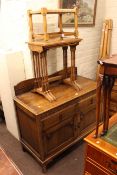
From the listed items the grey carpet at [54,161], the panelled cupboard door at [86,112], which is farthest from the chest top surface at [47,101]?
the grey carpet at [54,161]

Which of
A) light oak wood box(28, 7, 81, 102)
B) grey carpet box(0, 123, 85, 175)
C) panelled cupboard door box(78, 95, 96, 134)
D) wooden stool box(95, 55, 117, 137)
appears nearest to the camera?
wooden stool box(95, 55, 117, 137)

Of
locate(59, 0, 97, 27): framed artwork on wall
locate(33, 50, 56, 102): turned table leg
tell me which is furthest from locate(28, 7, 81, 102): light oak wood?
locate(59, 0, 97, 27): framed artwork on wall

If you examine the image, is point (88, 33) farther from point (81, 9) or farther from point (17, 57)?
point (17, 57)

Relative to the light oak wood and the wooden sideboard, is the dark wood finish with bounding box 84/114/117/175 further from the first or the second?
the light oak wood

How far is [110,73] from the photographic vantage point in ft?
3.20

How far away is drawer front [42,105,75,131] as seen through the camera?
160 cm

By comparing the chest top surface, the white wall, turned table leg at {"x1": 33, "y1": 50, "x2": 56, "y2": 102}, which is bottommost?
the chest top surface

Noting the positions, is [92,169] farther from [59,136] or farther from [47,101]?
[47,101]

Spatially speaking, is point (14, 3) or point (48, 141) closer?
point (48, 141)

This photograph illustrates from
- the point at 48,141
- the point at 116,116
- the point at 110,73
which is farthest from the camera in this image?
the point at 48,141

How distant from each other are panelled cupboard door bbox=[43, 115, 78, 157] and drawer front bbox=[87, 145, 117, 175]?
0.58m

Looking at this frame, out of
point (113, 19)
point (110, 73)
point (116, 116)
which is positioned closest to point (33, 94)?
point (116, 116)

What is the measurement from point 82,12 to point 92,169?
1.98m

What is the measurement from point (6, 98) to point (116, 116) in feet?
4.35
